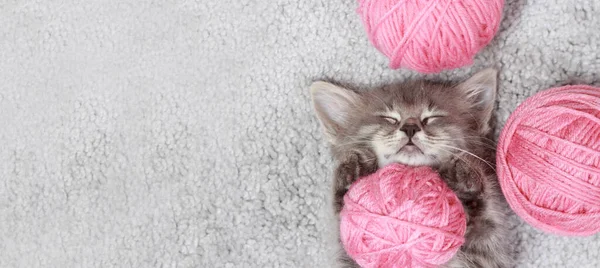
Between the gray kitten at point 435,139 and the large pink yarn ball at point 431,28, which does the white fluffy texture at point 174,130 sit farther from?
the large pink yarn ball at point 431,28

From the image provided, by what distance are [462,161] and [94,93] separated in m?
1.05

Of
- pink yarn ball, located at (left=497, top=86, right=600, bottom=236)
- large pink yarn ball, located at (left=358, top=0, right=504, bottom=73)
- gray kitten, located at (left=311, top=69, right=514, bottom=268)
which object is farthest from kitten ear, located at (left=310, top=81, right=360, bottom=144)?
pink yarn ball, located at (left=497, top=86, right=600, bottom=236)

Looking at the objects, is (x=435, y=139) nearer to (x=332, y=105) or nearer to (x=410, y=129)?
(x=410, y=129)

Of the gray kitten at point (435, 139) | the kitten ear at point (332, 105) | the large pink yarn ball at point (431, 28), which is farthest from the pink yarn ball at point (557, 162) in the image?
the kitten ear at point (332, 105)

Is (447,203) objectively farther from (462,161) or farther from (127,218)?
(127,218)

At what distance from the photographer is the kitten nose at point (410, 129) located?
142cm

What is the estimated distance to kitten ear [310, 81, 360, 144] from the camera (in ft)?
5.35

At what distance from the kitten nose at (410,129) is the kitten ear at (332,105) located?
0.23 metres

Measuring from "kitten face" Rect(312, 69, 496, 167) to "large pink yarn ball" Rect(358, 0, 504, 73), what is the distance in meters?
0.15

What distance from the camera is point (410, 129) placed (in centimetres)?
143

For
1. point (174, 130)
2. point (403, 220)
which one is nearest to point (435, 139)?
point (403, 220)

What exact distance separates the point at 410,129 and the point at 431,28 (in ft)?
0.77

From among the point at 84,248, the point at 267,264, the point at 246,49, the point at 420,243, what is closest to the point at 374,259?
the point at 420,243

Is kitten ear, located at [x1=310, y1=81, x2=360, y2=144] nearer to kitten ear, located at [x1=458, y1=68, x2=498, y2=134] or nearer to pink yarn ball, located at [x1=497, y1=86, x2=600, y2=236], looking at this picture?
kitten ear, located at [x1=458, y1=68, x2=498, y2=134]
